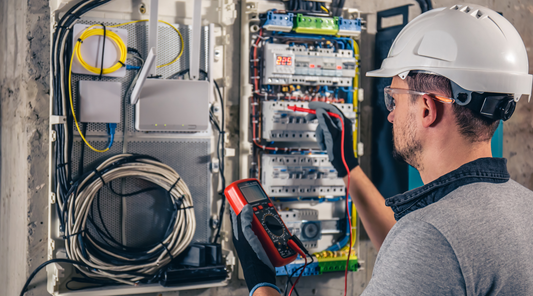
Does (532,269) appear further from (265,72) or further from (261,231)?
(265,72)

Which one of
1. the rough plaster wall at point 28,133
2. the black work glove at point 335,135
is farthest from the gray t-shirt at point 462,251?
the rough plaster wall at point 28,133

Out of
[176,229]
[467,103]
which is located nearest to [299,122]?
[176,229]

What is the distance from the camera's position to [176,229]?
1.79 metres

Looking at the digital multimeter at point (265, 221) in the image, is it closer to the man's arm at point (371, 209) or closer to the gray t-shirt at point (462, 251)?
the man's arm at point (371, 209)

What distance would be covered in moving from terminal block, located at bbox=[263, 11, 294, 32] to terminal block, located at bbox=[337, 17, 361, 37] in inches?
10.0

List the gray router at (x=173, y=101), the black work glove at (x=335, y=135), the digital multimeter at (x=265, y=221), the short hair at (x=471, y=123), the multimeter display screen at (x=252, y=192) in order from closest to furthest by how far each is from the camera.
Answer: the short hair at (x=471, y=123) < the digital multimeter at (x=265, y=221) < the multimeter display screen at (x=252, y=192) < the gray router at (x=173, y=101) < the black work glove at (x=335, y=135)

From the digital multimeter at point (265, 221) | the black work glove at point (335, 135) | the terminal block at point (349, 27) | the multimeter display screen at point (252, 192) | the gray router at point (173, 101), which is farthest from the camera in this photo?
the terminal block at point (349, 27)

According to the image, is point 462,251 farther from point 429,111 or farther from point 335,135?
point 335,135

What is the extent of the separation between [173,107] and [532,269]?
136 centimetres

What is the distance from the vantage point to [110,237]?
1.77 m

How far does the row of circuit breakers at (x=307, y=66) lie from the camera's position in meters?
1.91

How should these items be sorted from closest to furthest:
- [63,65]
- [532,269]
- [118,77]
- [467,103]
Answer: [532,269]
[467,103]
[63,65]
[118,77]

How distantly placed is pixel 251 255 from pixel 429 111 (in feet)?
2.48

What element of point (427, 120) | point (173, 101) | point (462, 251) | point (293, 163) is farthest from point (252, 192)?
point (462, 251)
